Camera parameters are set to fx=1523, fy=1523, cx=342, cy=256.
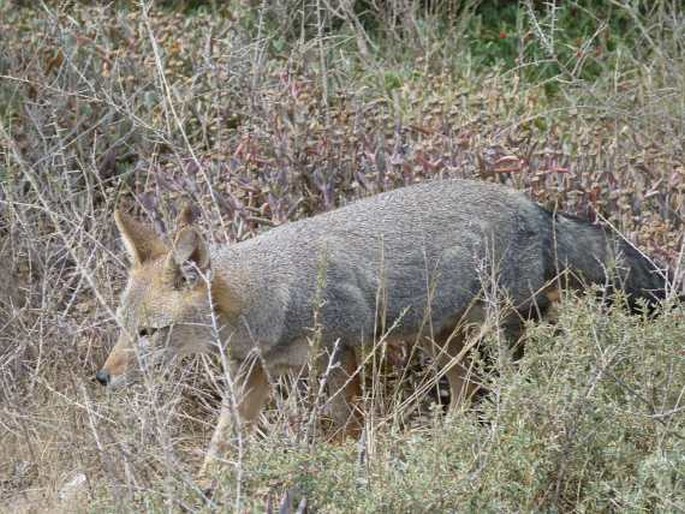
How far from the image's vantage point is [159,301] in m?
5.46

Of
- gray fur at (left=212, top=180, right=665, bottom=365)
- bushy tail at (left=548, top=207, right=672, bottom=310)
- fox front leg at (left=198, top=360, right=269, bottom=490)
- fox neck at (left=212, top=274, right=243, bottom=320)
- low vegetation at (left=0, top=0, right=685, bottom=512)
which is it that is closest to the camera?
low vegetation at (left=0, top=0, right=685, bottom=512)

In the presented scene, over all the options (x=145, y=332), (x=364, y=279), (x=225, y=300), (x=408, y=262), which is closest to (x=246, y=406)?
(x=225, y=300)

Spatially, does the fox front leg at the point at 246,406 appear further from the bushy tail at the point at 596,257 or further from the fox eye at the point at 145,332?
the bushy tail at the point at 596,257

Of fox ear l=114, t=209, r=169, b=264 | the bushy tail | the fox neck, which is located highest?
fox ear l=114, t=209, r=169, b=264

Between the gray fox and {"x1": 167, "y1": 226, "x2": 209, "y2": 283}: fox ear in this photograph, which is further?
the gray fox

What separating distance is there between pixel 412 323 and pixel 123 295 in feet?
3.95

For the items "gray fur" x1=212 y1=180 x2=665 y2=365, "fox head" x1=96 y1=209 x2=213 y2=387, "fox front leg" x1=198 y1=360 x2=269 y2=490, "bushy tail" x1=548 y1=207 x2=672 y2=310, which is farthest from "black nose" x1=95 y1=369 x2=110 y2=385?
"bushy tail" x1=548 y1=207 x2=672 y2=310

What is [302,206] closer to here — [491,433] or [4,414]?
[4,414]

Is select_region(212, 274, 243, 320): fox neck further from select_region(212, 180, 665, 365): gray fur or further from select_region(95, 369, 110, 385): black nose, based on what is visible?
select_region(95, 369, 110, 385): black nose

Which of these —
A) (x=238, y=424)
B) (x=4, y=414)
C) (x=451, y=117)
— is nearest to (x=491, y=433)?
(x=238, y=424)

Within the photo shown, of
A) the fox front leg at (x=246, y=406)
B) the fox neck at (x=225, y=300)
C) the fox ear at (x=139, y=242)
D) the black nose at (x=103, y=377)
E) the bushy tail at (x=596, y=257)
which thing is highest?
the fox ear at (x=139, y=242)

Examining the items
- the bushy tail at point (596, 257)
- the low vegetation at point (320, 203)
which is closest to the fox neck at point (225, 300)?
the low vegetation at point (320, 203)

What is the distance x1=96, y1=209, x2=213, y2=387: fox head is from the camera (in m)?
5.34

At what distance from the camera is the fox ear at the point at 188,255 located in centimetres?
524
